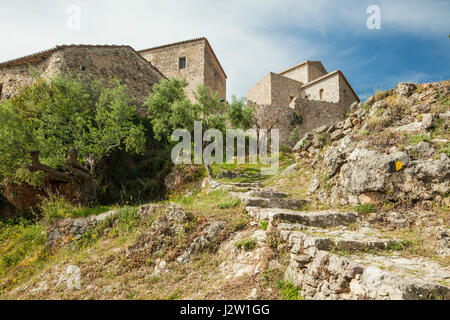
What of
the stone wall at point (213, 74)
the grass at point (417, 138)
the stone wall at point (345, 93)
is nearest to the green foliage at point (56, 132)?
the grass at point (417, 138)

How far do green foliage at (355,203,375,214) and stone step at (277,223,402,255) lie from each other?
1.15 m

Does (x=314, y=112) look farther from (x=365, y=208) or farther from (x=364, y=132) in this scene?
(x=365, y=208)

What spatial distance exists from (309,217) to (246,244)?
171 cm

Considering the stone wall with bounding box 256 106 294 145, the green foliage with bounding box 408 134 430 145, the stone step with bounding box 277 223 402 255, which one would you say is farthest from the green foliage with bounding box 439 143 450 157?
the stone wall with bounding box 256 106 294 145

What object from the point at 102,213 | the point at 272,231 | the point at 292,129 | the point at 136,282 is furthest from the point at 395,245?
the point at 292,129

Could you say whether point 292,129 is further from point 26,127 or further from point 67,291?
point 67,291

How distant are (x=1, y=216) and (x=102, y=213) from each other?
21.5ft

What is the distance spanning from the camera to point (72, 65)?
15.5 m

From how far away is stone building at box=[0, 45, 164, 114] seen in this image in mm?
15367

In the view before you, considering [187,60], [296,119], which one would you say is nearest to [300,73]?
[296,119]

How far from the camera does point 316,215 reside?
19.1 feet

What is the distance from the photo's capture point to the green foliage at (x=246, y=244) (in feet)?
16.1

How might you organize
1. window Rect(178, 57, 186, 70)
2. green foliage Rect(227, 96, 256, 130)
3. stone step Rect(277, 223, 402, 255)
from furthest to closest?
window Rect(178, 57, 186, 70) < green foliage Rect(227, 96, 256, 130) < stone step Rect(277, 223, 402, 255)

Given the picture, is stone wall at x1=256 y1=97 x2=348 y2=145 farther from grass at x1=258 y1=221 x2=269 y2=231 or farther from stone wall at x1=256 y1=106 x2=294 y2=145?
grass at x1=258 y1=221 x2=269 y2=231
